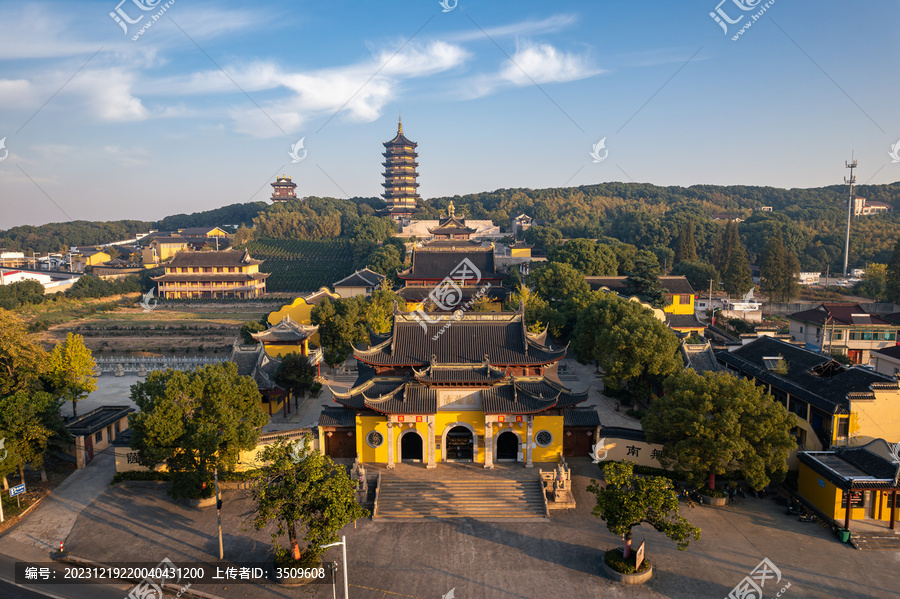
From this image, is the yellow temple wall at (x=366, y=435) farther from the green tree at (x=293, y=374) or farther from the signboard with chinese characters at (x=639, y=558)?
the signboard with chinese characters at (x=639, y=558)

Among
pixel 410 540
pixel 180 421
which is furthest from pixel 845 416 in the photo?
pixel 180 421

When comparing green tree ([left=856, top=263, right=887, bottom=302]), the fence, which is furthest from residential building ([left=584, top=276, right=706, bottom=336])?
the fence

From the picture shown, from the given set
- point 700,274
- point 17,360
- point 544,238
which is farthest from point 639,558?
point 544,238

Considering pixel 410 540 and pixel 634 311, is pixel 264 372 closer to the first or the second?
pixel 410 540

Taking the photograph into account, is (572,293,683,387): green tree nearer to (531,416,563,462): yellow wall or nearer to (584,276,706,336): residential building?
(531,416,563,462): yellow wall

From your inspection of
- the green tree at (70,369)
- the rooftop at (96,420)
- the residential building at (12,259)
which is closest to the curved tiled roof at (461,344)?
the rooftop at (96,420)
